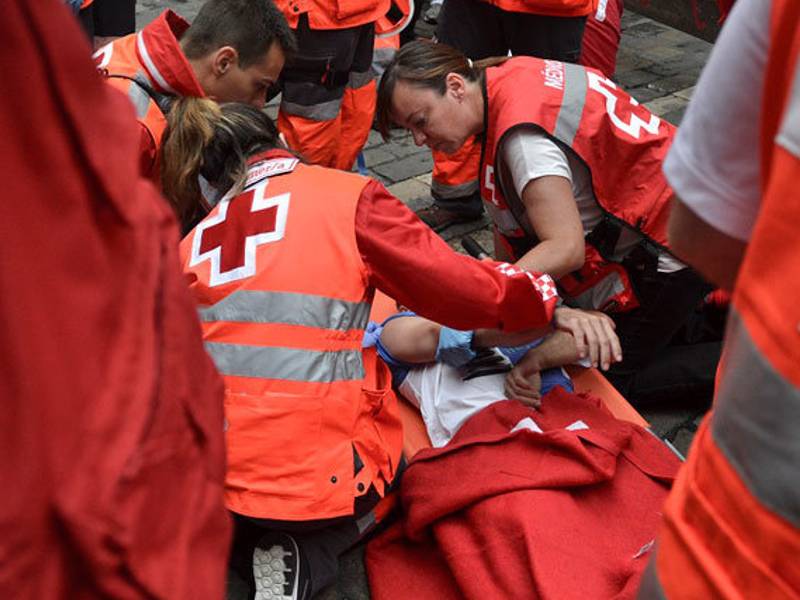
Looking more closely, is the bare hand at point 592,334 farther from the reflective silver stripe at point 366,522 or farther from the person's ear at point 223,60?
the person's ear at point 223,60

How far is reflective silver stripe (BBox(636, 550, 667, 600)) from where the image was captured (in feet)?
2.89

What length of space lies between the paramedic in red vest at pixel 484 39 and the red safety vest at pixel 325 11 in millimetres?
510

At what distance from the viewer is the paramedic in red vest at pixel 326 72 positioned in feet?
12.3

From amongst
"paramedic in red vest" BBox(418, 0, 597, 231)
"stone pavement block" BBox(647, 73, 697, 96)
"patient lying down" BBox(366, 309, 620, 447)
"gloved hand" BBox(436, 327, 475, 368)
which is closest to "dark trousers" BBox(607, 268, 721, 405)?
"patient lying down" BBox(366, 309, 620, 447)

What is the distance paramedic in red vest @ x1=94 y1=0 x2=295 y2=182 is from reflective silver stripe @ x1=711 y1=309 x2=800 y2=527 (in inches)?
88.7

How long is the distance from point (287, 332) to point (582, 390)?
3.57 feet

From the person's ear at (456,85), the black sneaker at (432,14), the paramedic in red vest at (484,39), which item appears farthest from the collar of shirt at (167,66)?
the black sneaker at (432,14)

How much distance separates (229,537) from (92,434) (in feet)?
0.74

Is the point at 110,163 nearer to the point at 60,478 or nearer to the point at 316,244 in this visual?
the point at 60,478

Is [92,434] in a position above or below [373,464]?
above

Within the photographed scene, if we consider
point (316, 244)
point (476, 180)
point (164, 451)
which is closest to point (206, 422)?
point (164, 451)

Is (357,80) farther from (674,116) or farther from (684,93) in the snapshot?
(684,93)

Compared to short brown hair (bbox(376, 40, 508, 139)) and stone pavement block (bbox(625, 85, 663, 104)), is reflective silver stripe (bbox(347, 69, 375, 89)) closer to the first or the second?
short brown hair (bbox(376, 40, 508, 139))

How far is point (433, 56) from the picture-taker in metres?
2.75
